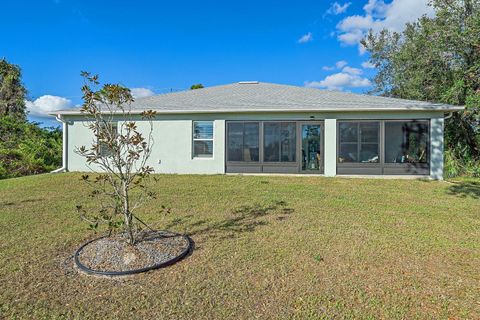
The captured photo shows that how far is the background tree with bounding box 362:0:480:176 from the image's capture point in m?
11.7

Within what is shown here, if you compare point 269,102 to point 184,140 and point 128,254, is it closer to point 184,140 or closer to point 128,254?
point 184,140

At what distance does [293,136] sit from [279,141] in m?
0.60

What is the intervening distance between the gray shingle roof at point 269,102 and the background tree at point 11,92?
12.8m

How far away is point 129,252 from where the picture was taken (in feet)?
12.6

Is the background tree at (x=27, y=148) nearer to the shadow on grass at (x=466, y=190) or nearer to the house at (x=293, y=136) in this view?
the house at (x=293, y=136)

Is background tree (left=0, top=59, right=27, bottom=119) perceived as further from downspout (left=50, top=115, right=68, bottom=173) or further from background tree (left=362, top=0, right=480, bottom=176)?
background tree (left=362, top=0, right=480, bottom=176)

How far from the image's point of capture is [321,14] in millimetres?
17516

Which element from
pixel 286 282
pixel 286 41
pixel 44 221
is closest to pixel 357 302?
pixel 286 282

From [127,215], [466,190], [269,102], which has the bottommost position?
[466,190]

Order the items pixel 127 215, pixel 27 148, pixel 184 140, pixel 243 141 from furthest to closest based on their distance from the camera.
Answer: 1. pixel 27 148
2. pixel 184 140
3. pixel 243 141
4. pixel 127 215

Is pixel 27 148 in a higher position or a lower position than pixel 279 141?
lower

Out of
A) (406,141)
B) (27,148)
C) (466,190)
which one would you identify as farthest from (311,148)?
(27,148)

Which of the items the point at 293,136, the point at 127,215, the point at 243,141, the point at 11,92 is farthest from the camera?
the point at 11,92

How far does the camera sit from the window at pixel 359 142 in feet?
36.1
